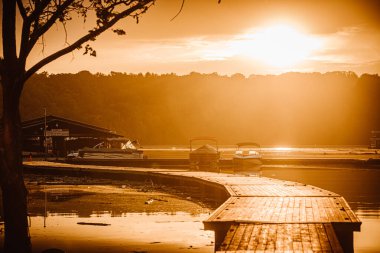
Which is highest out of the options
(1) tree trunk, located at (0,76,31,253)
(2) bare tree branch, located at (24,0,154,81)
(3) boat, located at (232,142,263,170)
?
(2) bare tree branch, located at (24,0,154,81)

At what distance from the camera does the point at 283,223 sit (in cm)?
1529

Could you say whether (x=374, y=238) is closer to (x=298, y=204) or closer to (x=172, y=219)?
(x=298, y=204)

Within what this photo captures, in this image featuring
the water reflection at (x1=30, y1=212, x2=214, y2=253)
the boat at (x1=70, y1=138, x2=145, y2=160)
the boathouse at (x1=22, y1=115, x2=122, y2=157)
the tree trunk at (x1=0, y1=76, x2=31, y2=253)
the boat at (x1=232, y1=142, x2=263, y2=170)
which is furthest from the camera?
the boathouse at (x1=22, y1=115, x2=122, y2=157)

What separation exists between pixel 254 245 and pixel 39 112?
170 m

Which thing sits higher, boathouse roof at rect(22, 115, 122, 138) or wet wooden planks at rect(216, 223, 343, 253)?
boathouse roof at rect(22, 115, 122, 138)

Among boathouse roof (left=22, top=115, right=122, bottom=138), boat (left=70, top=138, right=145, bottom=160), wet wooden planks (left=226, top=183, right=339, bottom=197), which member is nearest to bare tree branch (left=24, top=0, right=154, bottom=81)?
wet wooden planks (left=226, top=183, right=339, bottom=197)

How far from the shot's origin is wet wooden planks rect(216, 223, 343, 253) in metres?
12.5

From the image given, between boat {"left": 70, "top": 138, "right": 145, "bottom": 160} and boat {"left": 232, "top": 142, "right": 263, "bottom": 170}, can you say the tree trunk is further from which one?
boat {"left": 70, "top": 138, "right": 145, "bottom": 160}

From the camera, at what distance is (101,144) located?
75250 millimetres

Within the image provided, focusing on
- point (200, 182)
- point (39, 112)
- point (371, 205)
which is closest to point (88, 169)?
point (200, 182)

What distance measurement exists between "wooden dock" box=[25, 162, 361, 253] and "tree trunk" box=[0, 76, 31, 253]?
12.8ft

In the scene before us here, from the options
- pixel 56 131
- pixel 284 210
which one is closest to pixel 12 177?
pixel 284 210

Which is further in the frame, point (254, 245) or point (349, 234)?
point (349, 234)

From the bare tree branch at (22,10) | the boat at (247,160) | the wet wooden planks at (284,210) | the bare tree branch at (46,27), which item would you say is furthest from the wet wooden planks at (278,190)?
the boat at (247,160)
